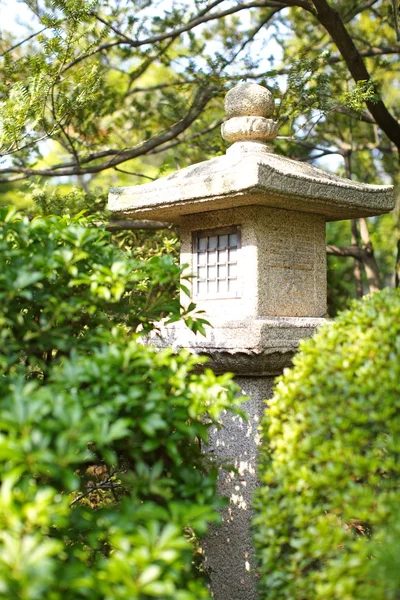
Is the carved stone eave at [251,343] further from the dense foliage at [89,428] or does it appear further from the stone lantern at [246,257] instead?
the dense foliage at [89,428]

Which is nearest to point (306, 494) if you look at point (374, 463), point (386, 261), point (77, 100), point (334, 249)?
point (374, 463)

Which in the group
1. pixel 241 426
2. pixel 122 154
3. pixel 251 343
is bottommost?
pixel 241 426

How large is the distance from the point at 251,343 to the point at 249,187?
0.85 metres

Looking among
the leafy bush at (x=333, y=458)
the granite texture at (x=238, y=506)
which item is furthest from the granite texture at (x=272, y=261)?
the leafy bush at (x=333, y=458)

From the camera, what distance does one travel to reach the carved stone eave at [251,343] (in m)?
3.60

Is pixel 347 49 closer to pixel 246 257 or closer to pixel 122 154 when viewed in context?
pixel 122 154

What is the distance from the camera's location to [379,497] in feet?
7.77

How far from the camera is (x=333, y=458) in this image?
2518 mm

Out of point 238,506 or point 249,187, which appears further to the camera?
point 238,506

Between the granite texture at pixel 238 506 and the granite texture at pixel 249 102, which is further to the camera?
the granite texture at pixel 249 102

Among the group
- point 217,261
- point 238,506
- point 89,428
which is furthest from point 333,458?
point 217,261

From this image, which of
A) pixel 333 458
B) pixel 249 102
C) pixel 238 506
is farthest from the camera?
pixel 249 102

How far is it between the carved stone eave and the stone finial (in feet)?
3.99

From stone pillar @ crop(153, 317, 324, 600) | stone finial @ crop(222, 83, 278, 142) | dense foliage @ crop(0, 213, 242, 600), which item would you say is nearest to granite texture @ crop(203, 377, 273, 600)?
stone pillar @ crop(153, 317, 324, 600)
